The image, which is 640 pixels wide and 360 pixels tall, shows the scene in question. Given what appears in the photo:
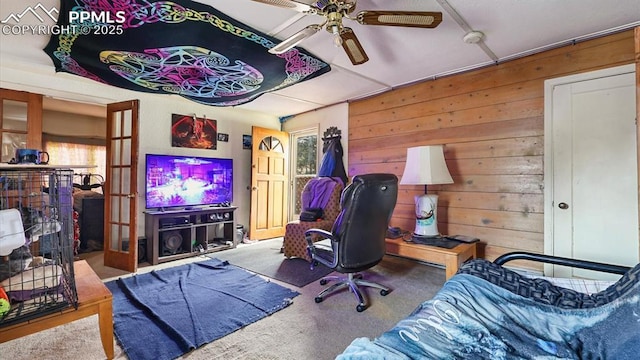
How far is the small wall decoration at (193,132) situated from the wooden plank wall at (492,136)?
2.82 meters

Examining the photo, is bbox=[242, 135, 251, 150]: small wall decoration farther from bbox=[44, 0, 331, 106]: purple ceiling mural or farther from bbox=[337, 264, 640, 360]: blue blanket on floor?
bbox=[337, 264, 640, 360]: blue blanket on floor

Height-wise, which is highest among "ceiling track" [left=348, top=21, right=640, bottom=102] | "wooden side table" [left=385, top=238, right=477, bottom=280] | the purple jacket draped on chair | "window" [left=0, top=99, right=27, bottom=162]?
"ceiling track" [left=348, top=21, right=640, bottom=102]

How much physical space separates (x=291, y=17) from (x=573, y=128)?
2.56 m

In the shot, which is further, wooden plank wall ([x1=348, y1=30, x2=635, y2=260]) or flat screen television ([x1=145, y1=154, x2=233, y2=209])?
flat screen television ([x1=145, y1=154, x2=233, y2=209])

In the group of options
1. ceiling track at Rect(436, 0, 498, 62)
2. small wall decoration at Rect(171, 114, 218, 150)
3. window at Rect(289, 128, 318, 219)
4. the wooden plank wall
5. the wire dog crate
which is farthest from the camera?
window at Rect(289, 128, 318, 219)

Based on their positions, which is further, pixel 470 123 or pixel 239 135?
pixel 239 135

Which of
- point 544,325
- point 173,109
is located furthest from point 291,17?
point 173,109

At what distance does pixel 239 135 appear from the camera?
4688 mm

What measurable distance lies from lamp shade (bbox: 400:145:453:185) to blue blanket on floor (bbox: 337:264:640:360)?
153 centimetres

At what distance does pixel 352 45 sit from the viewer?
6.24 feet

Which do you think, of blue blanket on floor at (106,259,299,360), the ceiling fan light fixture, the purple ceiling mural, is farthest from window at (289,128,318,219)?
the ceiling fan light fixture

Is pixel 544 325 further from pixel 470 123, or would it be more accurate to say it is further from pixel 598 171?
pixel 470 123

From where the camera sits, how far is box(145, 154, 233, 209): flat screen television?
3537 mm

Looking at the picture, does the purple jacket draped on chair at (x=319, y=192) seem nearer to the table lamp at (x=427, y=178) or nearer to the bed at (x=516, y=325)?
the table lamp at (x=427, y=178)
